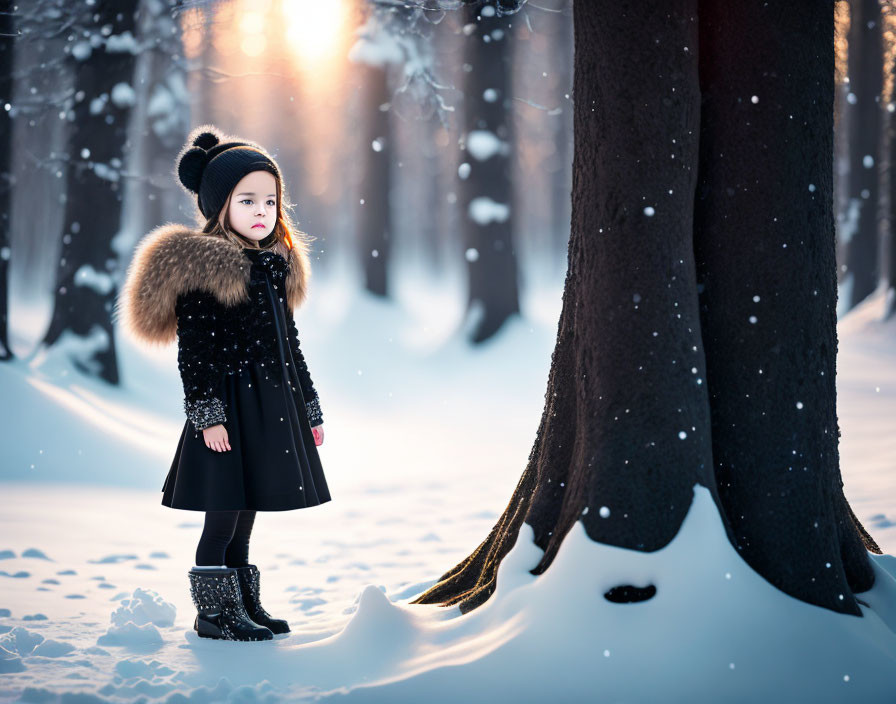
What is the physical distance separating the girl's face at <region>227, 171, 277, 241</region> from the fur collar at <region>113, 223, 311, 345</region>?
0.13 meters

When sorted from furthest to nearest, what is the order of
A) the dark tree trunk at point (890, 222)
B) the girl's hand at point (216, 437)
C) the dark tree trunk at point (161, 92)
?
the dark tree trunk at point (890, 222)
the dark tree trunk at point (161, 92)
the girl's hand at point (216, 437)

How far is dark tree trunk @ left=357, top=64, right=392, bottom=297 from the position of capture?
1571 cm

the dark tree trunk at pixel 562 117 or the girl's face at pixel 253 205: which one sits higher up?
the dark tree trunk at pixel 562 117

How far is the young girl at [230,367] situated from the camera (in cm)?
372

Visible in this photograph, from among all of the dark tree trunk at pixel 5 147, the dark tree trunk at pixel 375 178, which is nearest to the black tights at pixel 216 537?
the dark tree trunk at pixel 5 147

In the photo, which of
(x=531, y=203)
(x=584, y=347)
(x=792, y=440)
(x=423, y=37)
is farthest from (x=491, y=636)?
(x=531, y=203)

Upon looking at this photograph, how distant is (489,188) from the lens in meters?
13.2

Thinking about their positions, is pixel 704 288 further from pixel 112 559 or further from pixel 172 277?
pixel 112 559

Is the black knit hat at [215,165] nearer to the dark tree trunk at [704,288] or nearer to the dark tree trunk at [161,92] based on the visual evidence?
the dark tree trunk at [704,288]

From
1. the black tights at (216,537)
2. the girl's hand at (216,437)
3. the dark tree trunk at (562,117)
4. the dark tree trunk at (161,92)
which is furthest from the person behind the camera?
the dark tree trunk at (562,117)

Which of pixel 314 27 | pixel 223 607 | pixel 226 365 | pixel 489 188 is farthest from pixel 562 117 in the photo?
pixel 223 607

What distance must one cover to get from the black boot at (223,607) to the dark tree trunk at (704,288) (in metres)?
1.02

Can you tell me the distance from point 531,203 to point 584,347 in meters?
32.5

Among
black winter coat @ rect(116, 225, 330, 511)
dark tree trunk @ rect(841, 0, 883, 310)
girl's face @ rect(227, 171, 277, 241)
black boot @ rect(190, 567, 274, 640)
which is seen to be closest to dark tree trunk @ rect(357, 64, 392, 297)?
dark tree trunk @ rect(841, 0, 883, 310)
